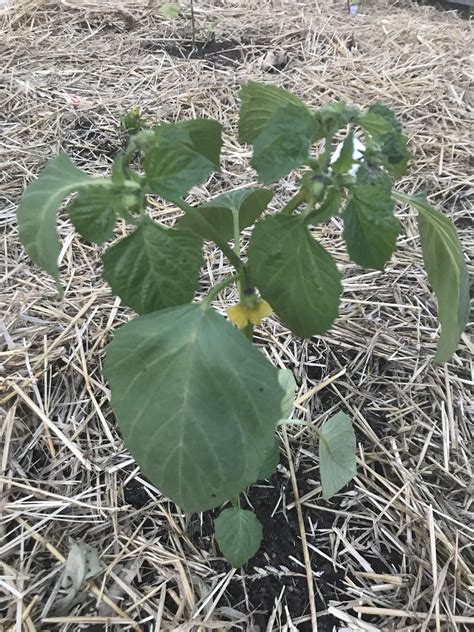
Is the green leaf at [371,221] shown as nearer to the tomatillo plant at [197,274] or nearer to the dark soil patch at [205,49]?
the tomatillo plant at [197,274]

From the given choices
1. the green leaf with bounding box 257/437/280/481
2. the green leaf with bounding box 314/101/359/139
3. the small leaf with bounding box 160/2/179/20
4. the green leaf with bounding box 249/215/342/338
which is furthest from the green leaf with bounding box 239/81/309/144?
the small leaf with bounding box 160/2/179/20

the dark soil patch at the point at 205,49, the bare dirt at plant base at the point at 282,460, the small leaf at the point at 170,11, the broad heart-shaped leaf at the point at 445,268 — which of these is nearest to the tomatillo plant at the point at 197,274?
the broad heart-shaped leaf at the point at 445,268

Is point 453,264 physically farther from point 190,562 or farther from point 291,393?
point 190,562

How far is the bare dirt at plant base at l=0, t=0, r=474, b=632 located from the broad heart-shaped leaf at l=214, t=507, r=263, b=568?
0.23 ft

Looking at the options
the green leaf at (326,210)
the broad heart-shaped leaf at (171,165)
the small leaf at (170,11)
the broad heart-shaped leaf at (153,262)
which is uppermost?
the broad heart-shaped leaf at (171,165)

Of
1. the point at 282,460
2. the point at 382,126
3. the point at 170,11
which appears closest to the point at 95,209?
the point at 382,126

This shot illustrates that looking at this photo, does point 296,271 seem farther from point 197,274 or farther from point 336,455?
point 336,455

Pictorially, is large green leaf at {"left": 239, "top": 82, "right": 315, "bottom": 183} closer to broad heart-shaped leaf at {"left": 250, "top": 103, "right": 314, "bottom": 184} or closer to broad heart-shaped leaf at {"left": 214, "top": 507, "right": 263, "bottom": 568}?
broad heart-shaped leaf at {"left": 250, "top": 103, "right": 314, "bottom": 184}

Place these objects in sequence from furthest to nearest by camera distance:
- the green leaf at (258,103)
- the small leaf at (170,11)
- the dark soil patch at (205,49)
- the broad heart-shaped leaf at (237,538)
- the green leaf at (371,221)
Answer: the small leaf at (170,11)
the dark soil patch at (205,49)
the broad heart-shaped leaf at (237,538)
the green leaf at (258,103)
the green leaf at (371,221)

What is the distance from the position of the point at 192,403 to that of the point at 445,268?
1.03ft

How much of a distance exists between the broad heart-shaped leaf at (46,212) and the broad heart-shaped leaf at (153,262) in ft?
0.16

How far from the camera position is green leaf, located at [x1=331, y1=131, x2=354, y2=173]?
1.73ft

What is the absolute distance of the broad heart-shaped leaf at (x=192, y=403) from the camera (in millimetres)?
523

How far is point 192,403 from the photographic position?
52 cm
